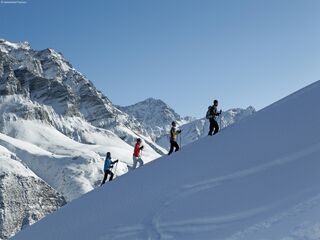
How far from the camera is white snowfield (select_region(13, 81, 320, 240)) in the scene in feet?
37.9

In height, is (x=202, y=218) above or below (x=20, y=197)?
below

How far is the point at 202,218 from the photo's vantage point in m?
13.4

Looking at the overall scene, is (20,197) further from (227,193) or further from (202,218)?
(202,218)

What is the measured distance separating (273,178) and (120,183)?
9820 millimetres

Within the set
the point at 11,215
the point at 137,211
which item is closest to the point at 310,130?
the point at 137,211

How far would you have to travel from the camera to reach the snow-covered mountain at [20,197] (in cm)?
16295

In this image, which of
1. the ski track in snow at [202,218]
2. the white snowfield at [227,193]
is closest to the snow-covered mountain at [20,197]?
the white snowfield at [227,193]

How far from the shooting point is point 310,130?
16969 mm

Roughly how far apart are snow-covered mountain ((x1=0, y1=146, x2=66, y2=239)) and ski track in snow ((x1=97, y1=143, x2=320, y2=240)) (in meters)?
150

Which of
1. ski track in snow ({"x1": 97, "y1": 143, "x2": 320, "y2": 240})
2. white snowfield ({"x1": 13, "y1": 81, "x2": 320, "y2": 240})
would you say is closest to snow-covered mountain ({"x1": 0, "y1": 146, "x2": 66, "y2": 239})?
white snowfield ({"x1": 13, "y1": 81, "x2": 320, "y2": 240})

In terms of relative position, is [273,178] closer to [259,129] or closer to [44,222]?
[259,129]

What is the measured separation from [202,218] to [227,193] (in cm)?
134

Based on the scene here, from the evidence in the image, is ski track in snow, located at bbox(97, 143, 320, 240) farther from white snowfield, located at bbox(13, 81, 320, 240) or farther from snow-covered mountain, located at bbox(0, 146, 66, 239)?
snow-covered mountain, located at bbox(0, 146, 66, 239)

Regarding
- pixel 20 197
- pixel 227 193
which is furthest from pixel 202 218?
pixel 20 197
